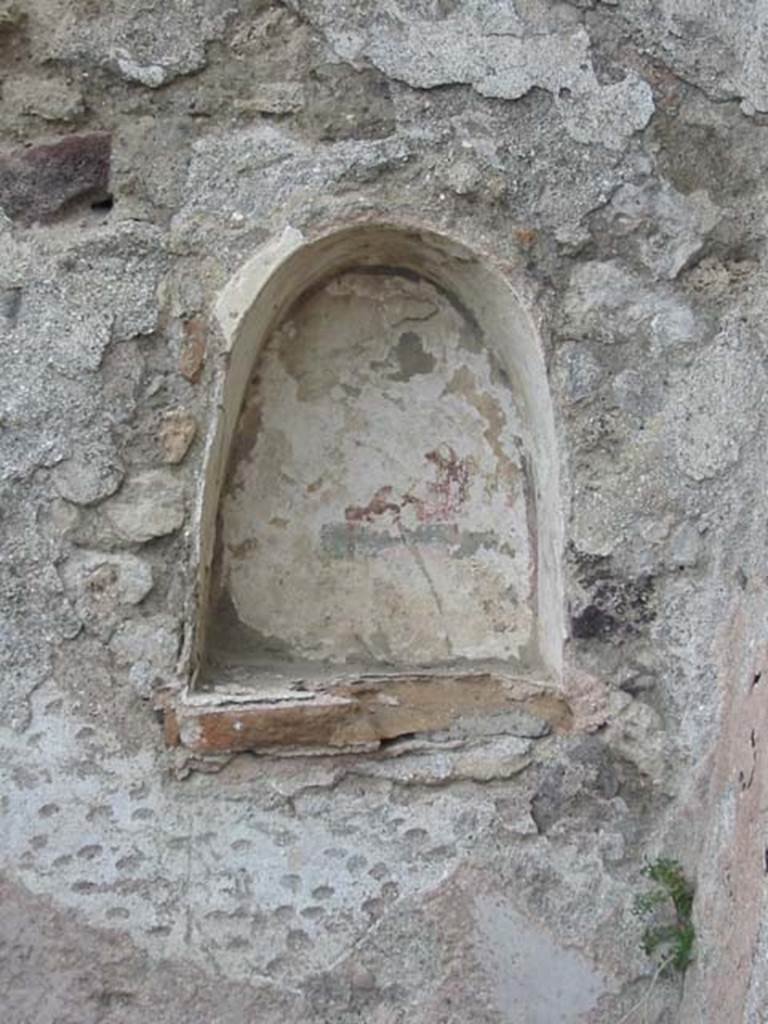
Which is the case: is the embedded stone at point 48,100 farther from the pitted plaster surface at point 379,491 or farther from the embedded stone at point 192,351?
the pitted plaster surface at point 379,491

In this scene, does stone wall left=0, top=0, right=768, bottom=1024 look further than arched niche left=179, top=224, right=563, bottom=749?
No

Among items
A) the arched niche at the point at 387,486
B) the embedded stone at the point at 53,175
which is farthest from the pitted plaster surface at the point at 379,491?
the embedded stone at the point at 53,175

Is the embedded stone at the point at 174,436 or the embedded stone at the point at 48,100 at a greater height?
the embedded stone at the point at 48,100

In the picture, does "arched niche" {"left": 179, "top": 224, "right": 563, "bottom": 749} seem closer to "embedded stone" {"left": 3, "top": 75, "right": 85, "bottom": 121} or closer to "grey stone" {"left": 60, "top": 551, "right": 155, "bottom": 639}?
"grey stone" {"left": 60, "top": 551, "right": 155, "bottom": 639}

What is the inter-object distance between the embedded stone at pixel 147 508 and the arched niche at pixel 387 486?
0.15m

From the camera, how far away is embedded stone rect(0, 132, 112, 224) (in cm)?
250

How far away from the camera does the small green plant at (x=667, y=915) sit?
2.51 meters

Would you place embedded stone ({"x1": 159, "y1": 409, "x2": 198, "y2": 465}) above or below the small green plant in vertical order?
above

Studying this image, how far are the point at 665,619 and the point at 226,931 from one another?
933mm

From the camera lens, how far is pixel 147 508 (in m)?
2.47

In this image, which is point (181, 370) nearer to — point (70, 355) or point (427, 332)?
point (70, 355)

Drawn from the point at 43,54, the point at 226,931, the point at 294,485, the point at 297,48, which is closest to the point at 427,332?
the point at 294,485

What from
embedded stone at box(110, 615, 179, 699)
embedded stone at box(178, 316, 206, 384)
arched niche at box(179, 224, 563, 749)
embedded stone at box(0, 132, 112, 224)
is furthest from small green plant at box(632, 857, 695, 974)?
embedded stone at box(0, 132, 112, 224)

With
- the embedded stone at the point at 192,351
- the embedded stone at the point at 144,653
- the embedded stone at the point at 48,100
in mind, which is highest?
the embedded stone at the point at 48,100
